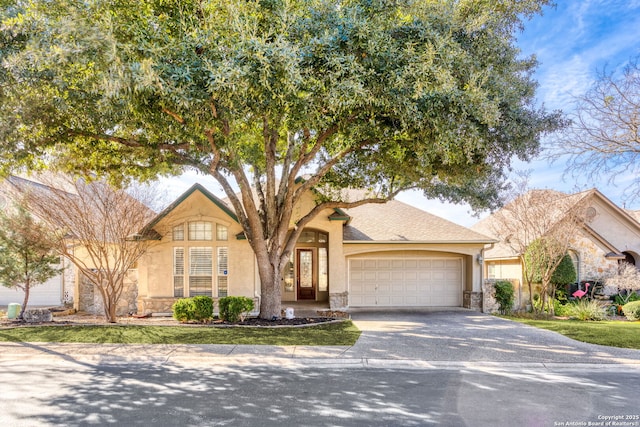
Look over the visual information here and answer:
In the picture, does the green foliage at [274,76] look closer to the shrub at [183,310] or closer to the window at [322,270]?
the shrub at [183,310]

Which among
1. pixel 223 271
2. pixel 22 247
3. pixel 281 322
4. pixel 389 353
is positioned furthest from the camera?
pixel 223 271

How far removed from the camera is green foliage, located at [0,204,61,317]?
1338cm

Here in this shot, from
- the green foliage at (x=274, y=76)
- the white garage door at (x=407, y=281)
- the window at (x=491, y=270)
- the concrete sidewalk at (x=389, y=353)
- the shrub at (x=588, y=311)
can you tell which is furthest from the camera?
the window at (x=491, y=270)

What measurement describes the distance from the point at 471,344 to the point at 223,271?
31.7 feet

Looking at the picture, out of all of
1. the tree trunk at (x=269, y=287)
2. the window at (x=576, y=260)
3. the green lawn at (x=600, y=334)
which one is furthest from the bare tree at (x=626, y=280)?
the tree trunk at (x=269, y=287)

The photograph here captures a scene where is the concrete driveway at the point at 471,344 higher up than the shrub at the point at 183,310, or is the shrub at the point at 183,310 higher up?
the shrub at the point at 183,310

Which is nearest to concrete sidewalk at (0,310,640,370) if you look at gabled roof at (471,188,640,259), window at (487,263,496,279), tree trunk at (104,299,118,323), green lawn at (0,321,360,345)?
green lawn at (0,321,360,345)

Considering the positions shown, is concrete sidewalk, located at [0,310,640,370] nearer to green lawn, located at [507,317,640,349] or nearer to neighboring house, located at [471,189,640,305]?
green lawn, located at [507,317,640,349]

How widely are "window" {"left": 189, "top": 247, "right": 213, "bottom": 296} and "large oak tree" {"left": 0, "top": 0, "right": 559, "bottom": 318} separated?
4.72 meters

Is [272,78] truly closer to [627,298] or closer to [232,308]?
[232,308]

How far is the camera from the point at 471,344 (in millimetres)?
10469

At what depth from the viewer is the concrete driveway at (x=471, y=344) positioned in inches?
357

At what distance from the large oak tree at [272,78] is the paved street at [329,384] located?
469 cm

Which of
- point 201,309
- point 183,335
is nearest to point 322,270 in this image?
point 201,309
